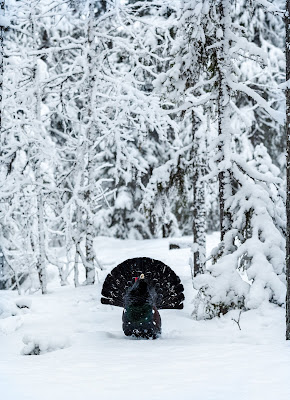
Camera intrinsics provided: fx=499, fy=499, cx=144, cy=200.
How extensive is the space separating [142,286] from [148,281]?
0.64 meters

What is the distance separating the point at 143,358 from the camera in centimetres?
557

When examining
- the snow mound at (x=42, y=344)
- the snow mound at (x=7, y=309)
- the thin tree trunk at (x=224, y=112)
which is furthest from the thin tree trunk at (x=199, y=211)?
the snow mound at (x=42, y=344)

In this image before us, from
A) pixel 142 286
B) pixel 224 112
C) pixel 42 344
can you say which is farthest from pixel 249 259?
pixel 42 344

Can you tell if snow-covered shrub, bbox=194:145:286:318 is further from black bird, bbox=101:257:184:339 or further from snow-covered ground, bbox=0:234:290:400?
black bird, bbox=101:257:184:339

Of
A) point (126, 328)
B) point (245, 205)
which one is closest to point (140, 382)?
point (126, 328)

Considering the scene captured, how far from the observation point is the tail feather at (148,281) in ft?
25.7

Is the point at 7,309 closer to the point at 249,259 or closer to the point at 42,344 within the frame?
the point at 42,344

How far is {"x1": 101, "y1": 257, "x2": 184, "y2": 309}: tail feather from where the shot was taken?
7844 millimetres

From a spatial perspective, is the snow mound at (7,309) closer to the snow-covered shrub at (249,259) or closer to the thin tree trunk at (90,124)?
the thin tree trunk at (90,124)

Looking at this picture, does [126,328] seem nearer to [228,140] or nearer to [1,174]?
[228,140]

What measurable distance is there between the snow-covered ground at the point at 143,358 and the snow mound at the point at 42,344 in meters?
0.01

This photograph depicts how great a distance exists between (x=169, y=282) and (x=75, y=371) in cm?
320

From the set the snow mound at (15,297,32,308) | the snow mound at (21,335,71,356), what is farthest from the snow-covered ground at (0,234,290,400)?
the snow mound at (15,297,32,308)

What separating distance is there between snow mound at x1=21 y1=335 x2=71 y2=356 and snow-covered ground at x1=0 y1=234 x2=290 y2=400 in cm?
1
